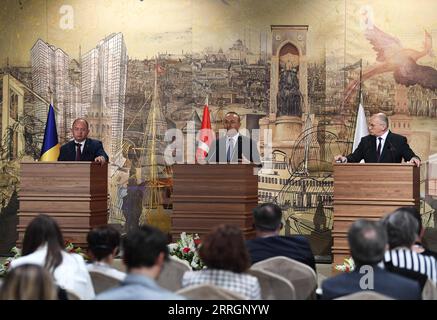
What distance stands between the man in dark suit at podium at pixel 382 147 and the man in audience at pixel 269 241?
2986 millimetres

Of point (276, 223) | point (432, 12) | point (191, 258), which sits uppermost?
point (432, 12)

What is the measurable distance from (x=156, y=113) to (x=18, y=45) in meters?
2.34

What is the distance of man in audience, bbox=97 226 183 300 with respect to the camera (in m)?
3.64

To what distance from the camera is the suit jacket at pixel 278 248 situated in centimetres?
566

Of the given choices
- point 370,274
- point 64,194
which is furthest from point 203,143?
point 370,274

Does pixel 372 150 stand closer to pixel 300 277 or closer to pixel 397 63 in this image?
pixel 397 63

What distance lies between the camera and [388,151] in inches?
345

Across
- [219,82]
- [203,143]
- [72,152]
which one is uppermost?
[219,82]

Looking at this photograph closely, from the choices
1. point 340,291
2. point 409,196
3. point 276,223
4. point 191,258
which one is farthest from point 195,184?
point 340,291

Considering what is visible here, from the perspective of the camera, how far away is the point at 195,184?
8828mm

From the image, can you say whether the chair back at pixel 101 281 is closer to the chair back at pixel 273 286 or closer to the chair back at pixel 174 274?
the chair back at pixel 174 274

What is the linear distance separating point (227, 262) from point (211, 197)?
447cm
